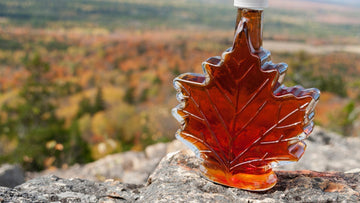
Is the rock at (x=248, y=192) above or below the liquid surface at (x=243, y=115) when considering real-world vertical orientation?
below

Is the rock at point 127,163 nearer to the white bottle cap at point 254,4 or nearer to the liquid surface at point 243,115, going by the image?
the liquid surface at point 243,115

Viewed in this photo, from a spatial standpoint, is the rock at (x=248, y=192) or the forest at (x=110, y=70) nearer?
the rock at (x=248, y=192)

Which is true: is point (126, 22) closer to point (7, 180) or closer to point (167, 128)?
point (167, 128)

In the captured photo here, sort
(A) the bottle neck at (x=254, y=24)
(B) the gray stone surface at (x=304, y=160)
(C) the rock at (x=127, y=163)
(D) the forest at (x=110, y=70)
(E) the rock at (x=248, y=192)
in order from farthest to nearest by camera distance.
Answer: (D) the forest at (x=110, y=70), (C) the rock at (x=127, y=163), (B) the gray stone surface at (x=304, y=160), (A) the bottle neck at (x=254, y=24), (E) the rock at (x=248, y=192)

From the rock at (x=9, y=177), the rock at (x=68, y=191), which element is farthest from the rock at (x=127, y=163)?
the rock at (x=68, y=191)

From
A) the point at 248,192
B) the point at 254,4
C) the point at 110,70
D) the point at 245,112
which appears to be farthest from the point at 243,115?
the point at 110,70

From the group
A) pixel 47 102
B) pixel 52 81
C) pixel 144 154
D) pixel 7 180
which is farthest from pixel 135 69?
pixel 7 180

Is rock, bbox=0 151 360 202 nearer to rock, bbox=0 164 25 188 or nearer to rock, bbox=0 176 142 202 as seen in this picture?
rock, bbox=0 176 142 202
